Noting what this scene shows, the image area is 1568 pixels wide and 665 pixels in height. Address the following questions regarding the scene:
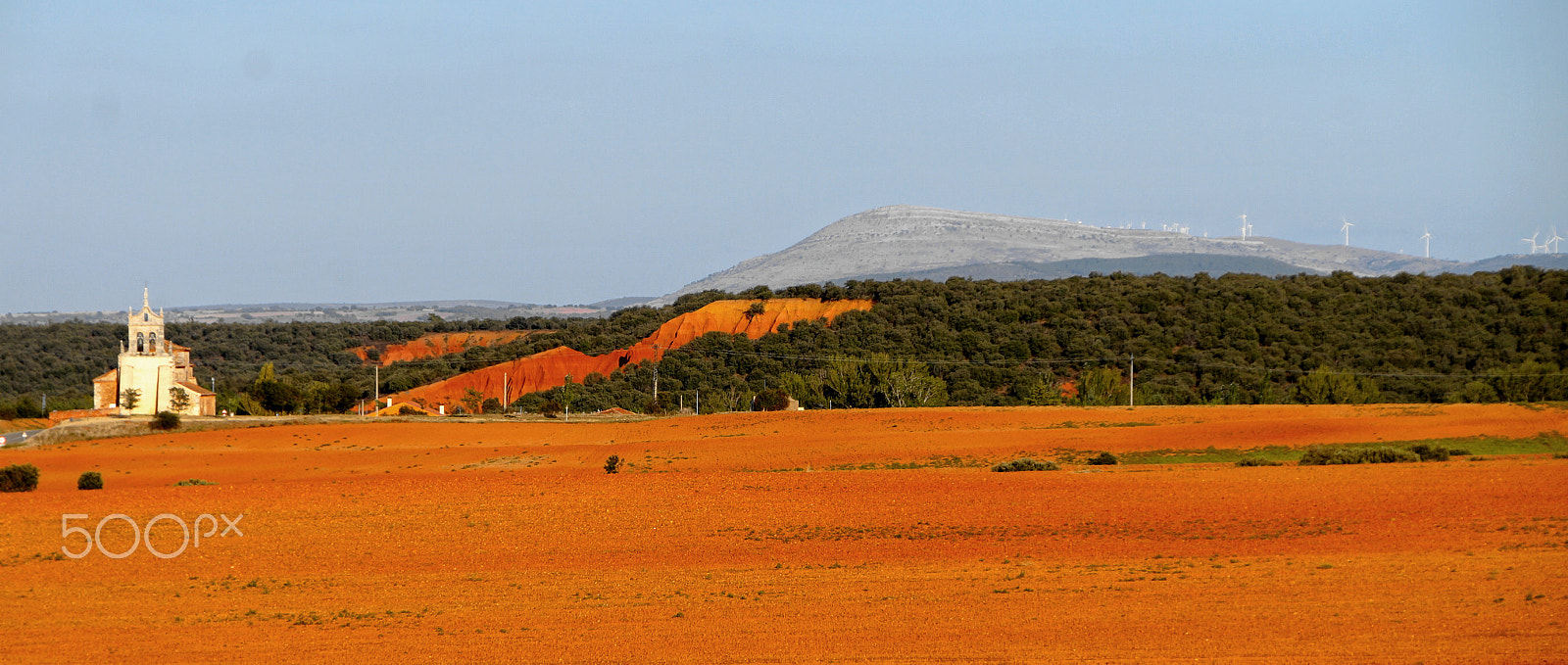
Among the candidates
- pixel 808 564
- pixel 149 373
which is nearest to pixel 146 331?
pixel 149 373

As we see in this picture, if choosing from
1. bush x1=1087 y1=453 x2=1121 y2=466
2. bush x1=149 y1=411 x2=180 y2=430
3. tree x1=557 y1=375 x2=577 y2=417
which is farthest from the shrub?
bush x1=1087 y1=453 x2=1121 y2=466

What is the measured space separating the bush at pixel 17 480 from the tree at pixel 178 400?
23.1 meters

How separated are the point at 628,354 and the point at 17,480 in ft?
161

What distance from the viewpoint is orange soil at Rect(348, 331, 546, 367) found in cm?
10075

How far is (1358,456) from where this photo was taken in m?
29.8

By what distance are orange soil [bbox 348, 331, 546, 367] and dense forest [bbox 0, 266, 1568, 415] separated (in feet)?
45.5

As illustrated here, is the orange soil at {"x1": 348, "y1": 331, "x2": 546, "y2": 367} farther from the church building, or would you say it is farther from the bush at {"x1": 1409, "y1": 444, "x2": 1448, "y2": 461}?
the bush at {"x1": 1409, "y1": 444, "x2": 1448, "y2": 461}

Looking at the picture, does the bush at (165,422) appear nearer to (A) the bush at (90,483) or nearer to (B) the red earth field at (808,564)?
(B) the red earth field at (808,564)

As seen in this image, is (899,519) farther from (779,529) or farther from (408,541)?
(408,541)

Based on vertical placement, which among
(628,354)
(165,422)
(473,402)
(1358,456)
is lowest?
(473,402)

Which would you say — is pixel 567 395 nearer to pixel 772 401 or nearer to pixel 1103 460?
pixel 772 401

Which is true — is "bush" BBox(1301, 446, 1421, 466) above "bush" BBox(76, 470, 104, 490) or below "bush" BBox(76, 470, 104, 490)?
above

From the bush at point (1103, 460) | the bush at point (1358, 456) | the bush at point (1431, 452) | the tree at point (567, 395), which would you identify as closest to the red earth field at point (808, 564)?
the bush at point (1358, 456)

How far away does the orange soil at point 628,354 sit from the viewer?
71938 mm
